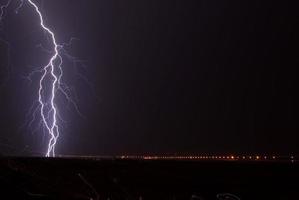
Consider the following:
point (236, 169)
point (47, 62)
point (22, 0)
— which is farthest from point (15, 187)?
point (22, 0)

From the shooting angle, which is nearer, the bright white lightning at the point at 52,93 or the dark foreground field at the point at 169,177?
the dark foreground field at the point at 169,177

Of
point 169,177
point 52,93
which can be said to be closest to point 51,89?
point 52,93

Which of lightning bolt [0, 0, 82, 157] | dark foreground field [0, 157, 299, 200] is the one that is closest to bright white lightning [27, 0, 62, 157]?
lightning bolt [0, 0, 82, 157]

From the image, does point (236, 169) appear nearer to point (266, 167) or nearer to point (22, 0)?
point (266, 167)

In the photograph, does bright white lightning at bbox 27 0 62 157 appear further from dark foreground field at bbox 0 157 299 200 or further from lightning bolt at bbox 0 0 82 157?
dark foreground field at bbox 0 157 299 200

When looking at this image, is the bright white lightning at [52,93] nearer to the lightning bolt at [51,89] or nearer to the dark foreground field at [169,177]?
the lightning bolt at [51,89]

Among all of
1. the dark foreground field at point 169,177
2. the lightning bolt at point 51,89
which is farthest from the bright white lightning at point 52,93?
the dark foreground field at point 169,177

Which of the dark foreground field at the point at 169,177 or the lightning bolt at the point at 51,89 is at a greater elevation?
the lightning bolt at the point at 51,89

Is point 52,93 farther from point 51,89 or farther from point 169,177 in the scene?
point 169,177
